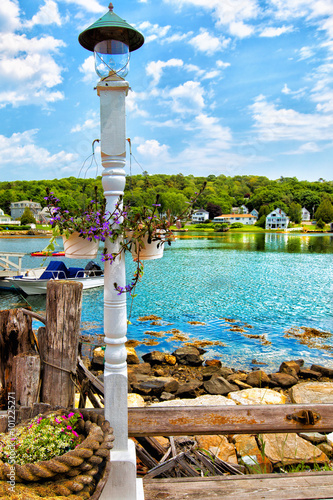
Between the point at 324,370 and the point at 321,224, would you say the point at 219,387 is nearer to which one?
the point at 324,370

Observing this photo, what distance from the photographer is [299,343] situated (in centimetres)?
1263

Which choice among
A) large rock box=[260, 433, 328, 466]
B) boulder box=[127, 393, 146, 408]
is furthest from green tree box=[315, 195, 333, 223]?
large rock box=[260, 433, 328, 466]

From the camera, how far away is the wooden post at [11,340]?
103 inches

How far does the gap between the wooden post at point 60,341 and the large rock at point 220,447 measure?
7.11ft

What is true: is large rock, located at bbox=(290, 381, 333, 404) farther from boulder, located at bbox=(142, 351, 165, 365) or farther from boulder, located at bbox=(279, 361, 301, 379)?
boulder, located at bbox=(142, 351, 165, 365)

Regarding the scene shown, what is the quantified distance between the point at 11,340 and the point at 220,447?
292 centimetres

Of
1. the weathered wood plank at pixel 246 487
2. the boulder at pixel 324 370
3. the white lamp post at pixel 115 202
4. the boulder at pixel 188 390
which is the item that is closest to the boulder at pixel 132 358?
the boulder at pixel 188 390

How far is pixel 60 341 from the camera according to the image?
8.27ft

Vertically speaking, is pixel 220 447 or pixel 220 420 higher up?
pixel 220 420

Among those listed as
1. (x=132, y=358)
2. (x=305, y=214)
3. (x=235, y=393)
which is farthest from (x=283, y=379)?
(x=305, y=214)

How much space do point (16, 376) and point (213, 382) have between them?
252 inches

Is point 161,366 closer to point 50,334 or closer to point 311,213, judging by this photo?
point 50,334

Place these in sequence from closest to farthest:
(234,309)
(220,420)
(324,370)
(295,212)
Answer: (220,420), (324,370), (234,309), (295,212)

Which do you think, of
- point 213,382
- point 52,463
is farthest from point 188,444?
point 213,382
